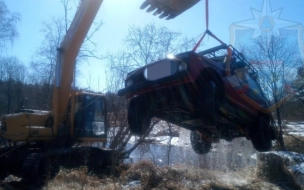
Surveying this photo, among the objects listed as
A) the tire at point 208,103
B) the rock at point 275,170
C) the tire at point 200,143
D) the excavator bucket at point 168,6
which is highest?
the excavator bucket at point 168,6

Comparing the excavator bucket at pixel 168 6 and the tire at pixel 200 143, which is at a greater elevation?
the excavator bucket at pixel 168 6

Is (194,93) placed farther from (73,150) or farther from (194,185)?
(73,150)

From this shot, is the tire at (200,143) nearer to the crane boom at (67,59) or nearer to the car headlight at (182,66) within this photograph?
the car headlight at (182,66)

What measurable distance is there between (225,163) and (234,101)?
17.4 ft

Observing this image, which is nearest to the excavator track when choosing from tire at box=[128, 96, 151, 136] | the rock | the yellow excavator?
the yellow excavator

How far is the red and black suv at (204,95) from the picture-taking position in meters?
5.18

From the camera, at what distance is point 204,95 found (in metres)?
5.25

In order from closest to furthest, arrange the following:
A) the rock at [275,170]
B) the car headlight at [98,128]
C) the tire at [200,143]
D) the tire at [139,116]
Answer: the tire at [139,116], the tire at [200,143], the rock at [275,170], the car headlight at [98,128]

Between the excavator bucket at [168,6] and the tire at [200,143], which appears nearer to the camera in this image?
the excavator bucket at [168,6]

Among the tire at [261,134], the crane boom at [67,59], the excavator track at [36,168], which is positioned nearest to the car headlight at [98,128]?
the crane boom at [67,59]

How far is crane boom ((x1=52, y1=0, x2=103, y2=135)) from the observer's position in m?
9.59

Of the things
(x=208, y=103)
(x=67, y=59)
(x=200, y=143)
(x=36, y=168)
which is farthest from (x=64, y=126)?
(x=208, y=103)

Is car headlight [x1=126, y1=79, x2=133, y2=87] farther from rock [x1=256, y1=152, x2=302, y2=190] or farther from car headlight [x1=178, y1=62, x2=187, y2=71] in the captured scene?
rock [x1=256, y1=152, x2=302, y2=190]

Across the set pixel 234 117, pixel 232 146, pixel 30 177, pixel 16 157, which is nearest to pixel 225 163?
pixel 232 146
